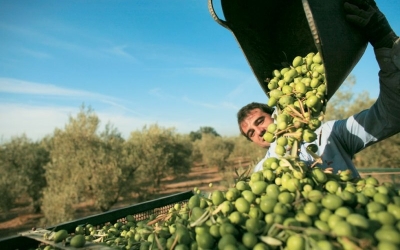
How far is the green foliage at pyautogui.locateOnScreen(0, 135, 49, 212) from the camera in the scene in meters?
17.2

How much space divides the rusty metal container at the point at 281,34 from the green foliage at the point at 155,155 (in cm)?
1705

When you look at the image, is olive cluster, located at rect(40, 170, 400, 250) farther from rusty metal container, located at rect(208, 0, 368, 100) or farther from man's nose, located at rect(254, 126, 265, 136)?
man's nose, located at rect(254, 126, 265, 136)

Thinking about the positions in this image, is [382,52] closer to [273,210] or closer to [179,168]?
[273,210]

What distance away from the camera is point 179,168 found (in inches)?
1027

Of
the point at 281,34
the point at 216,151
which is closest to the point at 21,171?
the point at 216,151

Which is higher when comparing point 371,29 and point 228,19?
point 228,19

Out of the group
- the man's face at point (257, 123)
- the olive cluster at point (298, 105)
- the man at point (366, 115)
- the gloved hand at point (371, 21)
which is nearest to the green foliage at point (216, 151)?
the man's face at point (257, 123)

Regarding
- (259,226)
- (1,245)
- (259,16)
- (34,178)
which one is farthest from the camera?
(34,178)

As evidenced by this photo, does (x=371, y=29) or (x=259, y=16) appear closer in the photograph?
(x=371, y=29)

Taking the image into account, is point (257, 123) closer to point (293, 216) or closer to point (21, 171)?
point (293, 216)

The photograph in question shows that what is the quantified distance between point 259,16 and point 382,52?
133 cm

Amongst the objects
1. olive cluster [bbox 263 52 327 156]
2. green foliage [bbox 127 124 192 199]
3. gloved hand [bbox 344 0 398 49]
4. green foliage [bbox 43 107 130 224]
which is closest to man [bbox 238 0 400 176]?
gloved hand [bbox 344 0 398 49]

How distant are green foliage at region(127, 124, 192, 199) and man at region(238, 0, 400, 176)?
16230 millimetres

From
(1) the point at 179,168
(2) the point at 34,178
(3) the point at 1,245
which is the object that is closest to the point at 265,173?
(3) the point at 1,245
